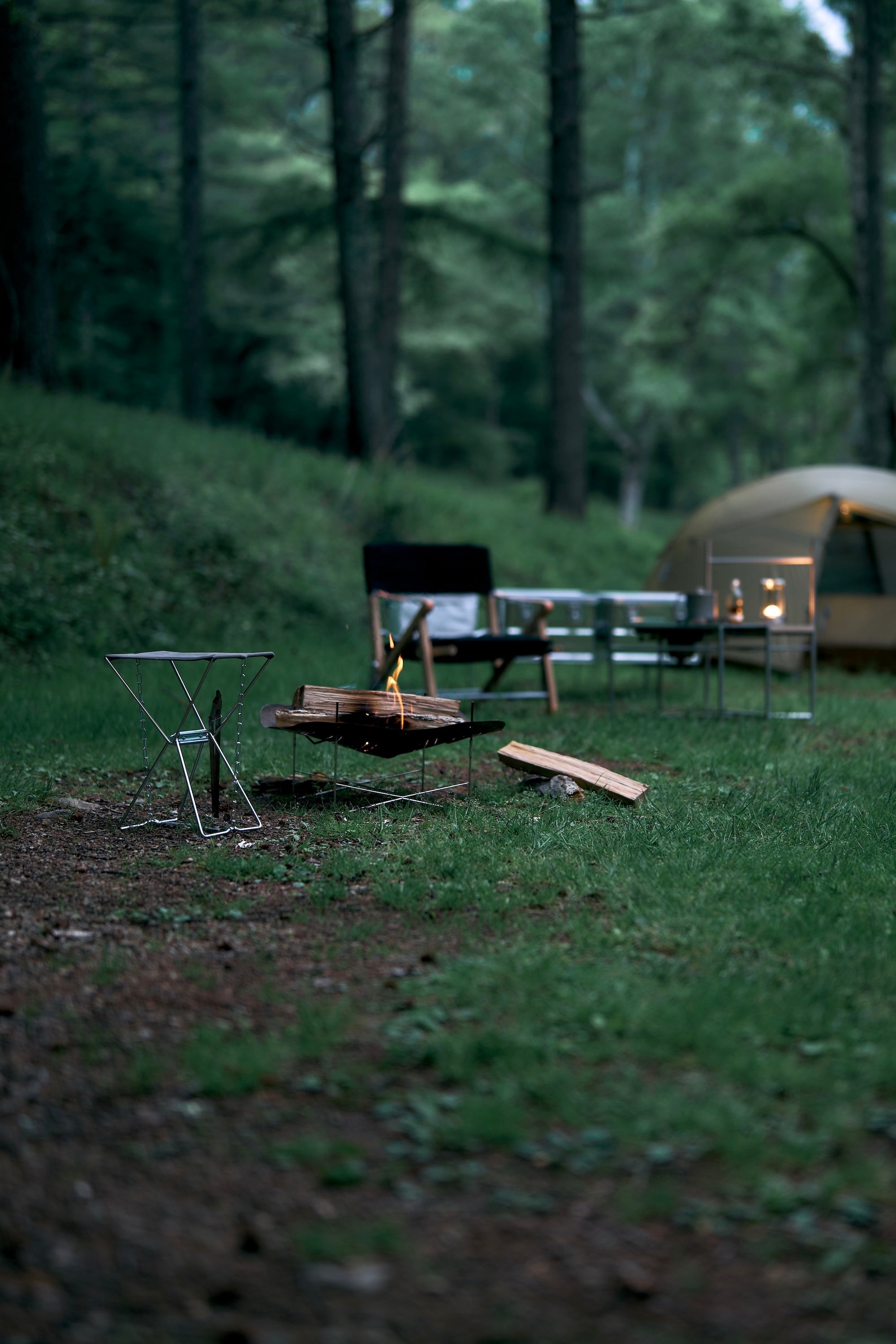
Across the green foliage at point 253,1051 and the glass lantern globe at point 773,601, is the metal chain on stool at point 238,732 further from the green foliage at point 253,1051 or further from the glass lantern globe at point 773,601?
the glass lantern globe at point 773,601

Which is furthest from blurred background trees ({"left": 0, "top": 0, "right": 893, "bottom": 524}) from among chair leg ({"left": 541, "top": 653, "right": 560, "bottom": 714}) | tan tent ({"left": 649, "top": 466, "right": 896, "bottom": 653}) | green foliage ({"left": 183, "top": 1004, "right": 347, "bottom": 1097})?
green foliage ({"left": 183, "top": 1004, "right": 347, "bottom": 1097})

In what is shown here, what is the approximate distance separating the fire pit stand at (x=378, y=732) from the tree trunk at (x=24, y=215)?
708 cm

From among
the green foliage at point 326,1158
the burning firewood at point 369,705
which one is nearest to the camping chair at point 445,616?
the burning firewood at point 369,705

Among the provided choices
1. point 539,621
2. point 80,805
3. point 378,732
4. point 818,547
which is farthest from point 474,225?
point 80,805

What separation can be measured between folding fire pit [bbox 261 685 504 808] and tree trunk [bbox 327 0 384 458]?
803 cm

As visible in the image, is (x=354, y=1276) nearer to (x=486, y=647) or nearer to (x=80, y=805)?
(x=80, y=805)

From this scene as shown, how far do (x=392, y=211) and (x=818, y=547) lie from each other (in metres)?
8.07

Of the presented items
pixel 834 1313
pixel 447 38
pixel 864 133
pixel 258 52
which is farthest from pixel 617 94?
pixel 834 1313

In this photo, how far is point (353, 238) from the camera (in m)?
12.3

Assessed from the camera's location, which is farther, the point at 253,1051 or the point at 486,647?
the point at 486,647

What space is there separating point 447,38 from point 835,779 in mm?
24565

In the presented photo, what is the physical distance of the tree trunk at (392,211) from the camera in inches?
563

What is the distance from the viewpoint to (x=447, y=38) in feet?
82.7

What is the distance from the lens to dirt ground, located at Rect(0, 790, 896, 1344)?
62.2 inches
